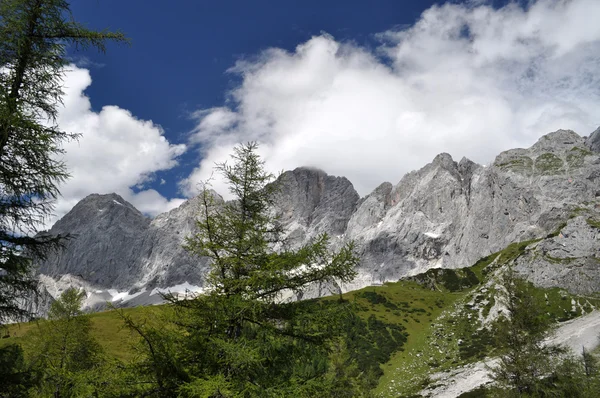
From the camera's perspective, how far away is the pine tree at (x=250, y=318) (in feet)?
26.4

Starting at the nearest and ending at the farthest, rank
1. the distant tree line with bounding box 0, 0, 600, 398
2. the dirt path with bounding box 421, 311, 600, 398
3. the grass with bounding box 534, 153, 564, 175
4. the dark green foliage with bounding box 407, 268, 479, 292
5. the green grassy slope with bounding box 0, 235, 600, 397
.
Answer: the distant tree line with bounding box 0, 0, 600, 398 → the dirt path with bounding box 421, 311, 600, 398 → the green grassy slope with bounding box 0, 235, 600, 397 → the dark green foliage with bounding box 407, 268, 479, 292 → the grass with bounding box 534, 153, 564, 175

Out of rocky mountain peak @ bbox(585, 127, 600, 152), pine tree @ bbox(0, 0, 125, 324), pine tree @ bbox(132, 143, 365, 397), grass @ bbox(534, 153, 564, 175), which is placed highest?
rocky mountain peak @ bbox(585, 127, 600, 152)

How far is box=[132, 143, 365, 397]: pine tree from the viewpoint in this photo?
8.04 meters

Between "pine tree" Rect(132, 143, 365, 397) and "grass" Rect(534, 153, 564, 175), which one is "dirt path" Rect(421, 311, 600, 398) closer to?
"pine tree" Rect(132, 143, 365, 397)

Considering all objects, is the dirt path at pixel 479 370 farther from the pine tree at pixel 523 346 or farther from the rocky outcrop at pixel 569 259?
the pine tree at pixel 523 346

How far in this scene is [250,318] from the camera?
30.8 feet

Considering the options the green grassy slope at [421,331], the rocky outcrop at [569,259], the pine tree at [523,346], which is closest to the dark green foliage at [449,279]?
the green grassy slope at [421,331]

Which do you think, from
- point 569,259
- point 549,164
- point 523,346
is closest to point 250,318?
point 523,346

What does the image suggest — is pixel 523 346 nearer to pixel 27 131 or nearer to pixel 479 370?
pixel 27 131

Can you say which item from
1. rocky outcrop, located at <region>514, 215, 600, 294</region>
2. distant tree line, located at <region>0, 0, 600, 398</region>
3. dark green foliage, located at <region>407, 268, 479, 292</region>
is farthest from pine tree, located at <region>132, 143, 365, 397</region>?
dark green foliage, located at <region>407, 268, 479, 292</region>

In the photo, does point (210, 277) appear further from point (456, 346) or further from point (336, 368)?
point (456, 346)

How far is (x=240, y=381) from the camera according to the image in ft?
26.3

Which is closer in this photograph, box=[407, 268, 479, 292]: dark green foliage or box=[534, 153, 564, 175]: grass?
box=[407, 268, 479, 292]: dark green foliage

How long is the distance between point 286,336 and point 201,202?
436 centimetres
